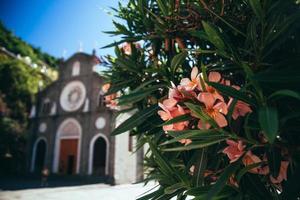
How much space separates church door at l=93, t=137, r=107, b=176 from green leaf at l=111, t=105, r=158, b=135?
1925 centimetres

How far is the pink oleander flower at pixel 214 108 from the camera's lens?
110cm

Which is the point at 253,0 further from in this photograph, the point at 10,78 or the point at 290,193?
the point at 10,78

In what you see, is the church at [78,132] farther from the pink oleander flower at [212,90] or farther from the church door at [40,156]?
the pink oleander flower at [212,90]

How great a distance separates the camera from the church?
2038 cm

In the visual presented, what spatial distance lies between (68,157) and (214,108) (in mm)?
22546

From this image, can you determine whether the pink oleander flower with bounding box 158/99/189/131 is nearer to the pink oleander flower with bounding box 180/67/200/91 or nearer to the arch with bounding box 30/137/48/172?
the pink oleander flower with bounding box 180/67/200/91

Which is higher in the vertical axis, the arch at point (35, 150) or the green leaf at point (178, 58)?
the arch at point (35, 150)

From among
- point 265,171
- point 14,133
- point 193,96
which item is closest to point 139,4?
point 193,96

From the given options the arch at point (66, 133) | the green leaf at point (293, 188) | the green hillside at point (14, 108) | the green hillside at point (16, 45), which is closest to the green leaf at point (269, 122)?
the green leaf at point (293, 188)

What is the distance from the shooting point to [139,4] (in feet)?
6.56

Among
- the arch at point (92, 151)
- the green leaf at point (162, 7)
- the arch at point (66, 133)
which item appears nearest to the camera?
the green leaf at point (162, 7)

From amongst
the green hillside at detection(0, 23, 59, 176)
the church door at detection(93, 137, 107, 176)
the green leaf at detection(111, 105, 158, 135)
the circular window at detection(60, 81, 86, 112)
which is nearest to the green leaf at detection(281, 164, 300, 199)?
the green leaf at detection(111, 105, 158, 135)

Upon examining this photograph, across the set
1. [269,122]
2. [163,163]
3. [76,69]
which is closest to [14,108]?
[76,69]

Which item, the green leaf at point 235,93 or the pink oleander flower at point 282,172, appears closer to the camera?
the green leaf at point 235,93
